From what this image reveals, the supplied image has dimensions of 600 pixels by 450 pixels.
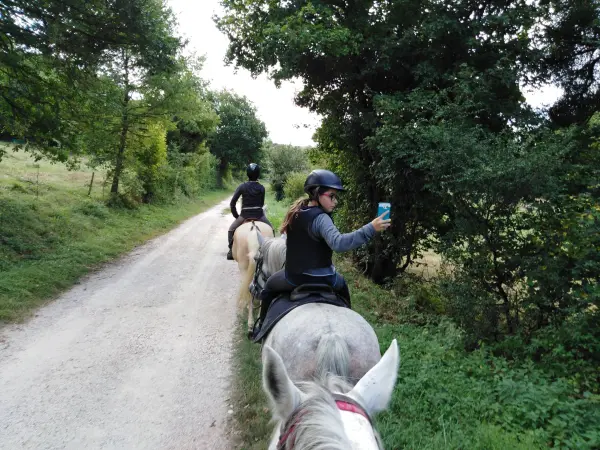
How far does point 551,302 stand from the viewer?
484 centimetres

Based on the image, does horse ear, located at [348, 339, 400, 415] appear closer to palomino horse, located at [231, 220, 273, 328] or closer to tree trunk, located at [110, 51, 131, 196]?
palomino horse, located at [231, 220, 273, 328]

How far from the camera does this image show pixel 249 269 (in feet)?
20.5

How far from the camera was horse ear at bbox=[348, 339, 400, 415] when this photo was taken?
1.80 m

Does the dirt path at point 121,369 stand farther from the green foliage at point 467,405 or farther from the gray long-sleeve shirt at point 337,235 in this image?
the gray long-sleeve shirt at point 337,235

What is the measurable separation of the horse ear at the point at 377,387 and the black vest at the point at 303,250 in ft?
4.46

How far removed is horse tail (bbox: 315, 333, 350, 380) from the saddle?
Result: 2.27 feet

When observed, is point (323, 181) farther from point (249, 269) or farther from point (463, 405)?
point (249, 269)

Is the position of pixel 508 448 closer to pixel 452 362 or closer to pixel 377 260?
pixel 452 362

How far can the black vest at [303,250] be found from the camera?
3.07 metres

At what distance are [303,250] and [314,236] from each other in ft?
0.60

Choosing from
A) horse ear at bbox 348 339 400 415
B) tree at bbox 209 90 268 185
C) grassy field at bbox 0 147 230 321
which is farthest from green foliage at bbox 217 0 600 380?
tree at bbox 209 90 268 185

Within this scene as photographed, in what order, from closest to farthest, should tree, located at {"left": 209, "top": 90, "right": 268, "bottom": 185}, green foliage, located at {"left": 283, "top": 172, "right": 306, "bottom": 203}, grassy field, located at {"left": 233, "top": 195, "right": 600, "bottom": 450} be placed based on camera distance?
grassy field, located at {"left": 233, "top": 195, "right": 600, "bottom": 450} < green foliage, located at {"left": 283, "top": 172, "right": 306, "bottom": 203} < tree, located at {"left": 209, "top": 90, "right": 268, "bottom": 185}

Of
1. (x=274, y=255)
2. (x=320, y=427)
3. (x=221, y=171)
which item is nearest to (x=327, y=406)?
(x=320, y=427)

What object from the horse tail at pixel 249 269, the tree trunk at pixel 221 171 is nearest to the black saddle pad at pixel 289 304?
the horse tail at pixel 249 269
